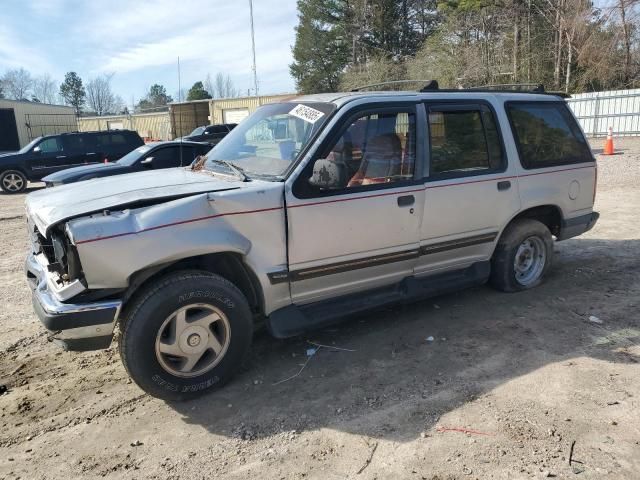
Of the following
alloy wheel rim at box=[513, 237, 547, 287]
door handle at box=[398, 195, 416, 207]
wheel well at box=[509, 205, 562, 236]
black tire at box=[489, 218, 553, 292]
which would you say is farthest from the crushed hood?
alloy wheel rim at box=[513, 237, 547, 287]

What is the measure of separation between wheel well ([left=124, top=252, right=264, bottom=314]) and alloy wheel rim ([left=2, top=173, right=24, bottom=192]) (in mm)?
14995

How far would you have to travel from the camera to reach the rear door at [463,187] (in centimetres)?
439

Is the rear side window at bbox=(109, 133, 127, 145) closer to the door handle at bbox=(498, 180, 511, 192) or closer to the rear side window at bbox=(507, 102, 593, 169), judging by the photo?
the rear side window at bbox=(507, 102, 593, 169)

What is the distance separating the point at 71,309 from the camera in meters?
3.09

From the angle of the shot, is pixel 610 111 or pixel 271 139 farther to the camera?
pixel 610 111

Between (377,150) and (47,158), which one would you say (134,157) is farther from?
(377,150)

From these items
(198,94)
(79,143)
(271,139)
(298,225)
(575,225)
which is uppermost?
(198,94)

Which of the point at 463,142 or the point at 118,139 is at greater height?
the point at 118,139

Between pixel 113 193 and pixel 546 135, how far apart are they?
412 cm

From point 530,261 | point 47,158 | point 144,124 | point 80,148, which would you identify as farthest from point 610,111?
point 144,124

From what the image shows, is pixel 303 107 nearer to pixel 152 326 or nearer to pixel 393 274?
pixel 393 274

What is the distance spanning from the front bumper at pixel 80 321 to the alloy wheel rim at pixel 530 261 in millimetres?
3957

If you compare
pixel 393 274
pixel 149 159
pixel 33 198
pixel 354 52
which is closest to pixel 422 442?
pixel 393 274

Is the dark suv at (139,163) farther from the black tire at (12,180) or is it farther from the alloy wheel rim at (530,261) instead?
the alloy wheel rim at (530,261)
